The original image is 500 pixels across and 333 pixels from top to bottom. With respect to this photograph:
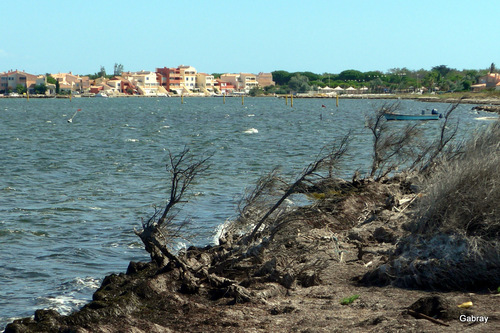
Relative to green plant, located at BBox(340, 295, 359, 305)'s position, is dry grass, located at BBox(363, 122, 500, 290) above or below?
above

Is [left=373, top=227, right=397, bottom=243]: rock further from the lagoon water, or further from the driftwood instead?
the driftwood

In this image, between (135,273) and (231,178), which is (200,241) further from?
(231,178)

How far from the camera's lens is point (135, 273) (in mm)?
11984

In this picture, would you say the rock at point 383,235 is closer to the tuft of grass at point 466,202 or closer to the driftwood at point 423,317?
the tuft of grass at point 466,202

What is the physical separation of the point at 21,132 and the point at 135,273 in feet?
171

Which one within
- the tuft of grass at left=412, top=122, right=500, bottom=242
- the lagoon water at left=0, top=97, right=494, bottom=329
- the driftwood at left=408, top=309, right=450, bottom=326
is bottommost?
the lagoon water at left=0, top=97, right=494, bottom=329

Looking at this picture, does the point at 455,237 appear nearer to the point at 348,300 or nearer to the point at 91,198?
the point at 348,300

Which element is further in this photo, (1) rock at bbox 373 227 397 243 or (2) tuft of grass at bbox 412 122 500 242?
(1) rock at bbox 373 227 397 243

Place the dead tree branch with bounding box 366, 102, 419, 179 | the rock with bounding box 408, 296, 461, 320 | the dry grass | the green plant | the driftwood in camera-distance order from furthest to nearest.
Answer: the dead tree branch with bounding box 366, 102, 419, 179 → the dry grass → the green plant → the rock with bounding box 408, 296, 461, 320 → the driftwood

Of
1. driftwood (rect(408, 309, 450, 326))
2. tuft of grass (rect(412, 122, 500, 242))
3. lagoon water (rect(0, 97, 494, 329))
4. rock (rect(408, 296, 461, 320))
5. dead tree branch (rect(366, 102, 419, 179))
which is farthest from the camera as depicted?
dead tree branch (rect(366, 102, 419, 179))

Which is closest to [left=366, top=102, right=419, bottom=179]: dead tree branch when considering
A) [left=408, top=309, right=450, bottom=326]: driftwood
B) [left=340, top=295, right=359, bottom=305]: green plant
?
[left=340, top=295, right=359, bottom=305]: green plant

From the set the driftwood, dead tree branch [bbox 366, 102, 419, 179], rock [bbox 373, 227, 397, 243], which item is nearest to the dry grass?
rock [bbox 373, 227, 397, 243]

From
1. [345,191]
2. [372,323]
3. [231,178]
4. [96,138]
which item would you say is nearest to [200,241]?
[345,191]

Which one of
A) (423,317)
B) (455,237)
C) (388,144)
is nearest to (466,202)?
(455,237)
